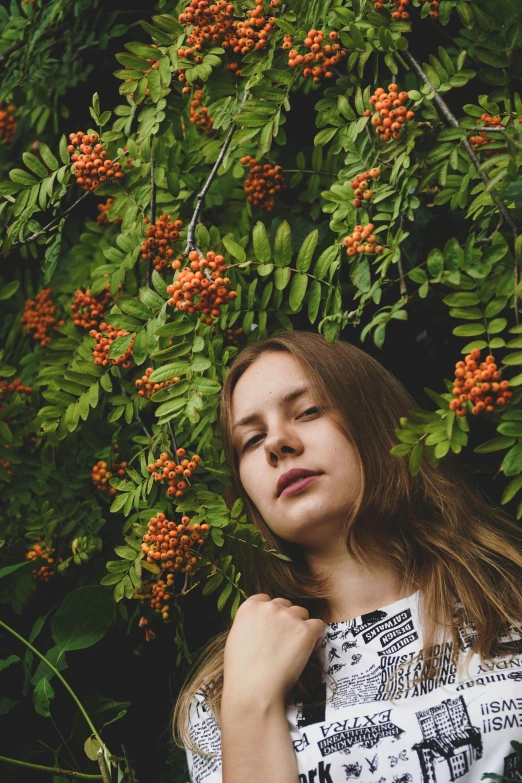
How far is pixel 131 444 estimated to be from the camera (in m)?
2.35

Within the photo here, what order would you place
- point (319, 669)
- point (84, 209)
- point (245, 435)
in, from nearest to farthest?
1. point (319, 669)
2. point (245, 435)
3. point (84, 209)

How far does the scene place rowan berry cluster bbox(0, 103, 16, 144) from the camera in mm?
2859

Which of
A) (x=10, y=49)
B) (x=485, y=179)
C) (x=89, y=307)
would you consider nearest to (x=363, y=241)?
(x=485, y=179)

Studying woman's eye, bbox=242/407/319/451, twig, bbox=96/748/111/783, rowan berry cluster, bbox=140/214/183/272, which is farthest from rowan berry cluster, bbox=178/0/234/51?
twig, bbox=96/748/111/783

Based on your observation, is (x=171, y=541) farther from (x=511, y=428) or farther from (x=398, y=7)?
(x=398, y=7)

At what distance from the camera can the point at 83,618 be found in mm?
1966

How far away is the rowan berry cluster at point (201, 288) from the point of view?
5.45 feet

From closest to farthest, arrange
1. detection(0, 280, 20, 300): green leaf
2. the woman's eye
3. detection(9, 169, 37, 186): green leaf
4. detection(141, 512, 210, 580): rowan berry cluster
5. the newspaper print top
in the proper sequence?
the newspaper print top → detection(141, 512, 210, 580): rowan berry cluster → the woman's eye → detection(9, 169, 37, 186): green leaf → detection(0, 280, 20, 300): green leaf

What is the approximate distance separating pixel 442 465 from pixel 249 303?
0.63 meters

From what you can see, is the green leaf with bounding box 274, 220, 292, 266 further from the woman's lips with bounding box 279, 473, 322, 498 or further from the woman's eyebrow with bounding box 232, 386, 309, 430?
the woman's lips with bounding box 279, 473, 322, 498

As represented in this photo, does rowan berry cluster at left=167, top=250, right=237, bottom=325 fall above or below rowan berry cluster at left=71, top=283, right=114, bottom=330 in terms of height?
above

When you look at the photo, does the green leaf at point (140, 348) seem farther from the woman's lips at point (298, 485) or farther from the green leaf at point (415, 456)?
the green leaf at point (415, 456)

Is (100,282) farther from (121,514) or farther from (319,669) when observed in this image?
(319,669)

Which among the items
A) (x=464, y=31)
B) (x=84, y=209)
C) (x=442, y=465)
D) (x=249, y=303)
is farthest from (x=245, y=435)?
(x=84, y=209)
